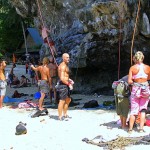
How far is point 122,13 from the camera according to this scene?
12867 mm

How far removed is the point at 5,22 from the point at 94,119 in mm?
45322

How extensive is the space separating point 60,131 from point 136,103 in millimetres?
1946

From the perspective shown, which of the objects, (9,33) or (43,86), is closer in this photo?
(43,86)

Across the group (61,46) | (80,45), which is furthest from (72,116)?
(61,46)

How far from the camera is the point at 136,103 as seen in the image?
26.2ft

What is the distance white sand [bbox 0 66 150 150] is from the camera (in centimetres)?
732

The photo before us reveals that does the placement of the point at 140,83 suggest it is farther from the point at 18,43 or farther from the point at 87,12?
the point at 18,43

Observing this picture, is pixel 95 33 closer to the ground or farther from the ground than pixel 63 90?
farther from the ground

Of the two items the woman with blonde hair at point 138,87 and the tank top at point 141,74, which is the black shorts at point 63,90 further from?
the tank top at point 141,74

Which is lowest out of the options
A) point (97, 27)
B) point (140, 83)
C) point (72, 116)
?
point (72, 116)

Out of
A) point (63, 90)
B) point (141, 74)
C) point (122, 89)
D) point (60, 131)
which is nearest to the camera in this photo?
point (141, 74)

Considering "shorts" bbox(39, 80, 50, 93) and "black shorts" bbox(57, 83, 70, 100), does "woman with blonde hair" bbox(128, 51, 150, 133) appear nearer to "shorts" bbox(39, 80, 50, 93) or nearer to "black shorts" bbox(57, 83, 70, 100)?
"black shorts" bbox(57, 83, 70, 100)

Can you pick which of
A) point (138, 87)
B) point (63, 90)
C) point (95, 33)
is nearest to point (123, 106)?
point (138, 87)

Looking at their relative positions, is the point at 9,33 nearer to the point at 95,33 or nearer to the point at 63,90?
the point at 95,33
